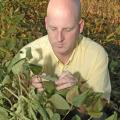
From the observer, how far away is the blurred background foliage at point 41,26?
2969 millimetres

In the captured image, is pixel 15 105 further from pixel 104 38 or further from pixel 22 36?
pixel 104 38

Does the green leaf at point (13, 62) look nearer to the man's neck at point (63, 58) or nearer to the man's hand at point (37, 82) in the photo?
the man's hand at point (37, 82)

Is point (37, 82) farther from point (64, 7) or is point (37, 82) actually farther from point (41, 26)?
point (41, 26)

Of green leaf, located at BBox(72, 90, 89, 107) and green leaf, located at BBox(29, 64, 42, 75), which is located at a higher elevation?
green leaf, located at BBox(29, 64, 42, 75)

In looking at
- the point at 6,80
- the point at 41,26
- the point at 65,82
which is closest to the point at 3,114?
the point at 6,80

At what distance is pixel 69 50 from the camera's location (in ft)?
7.87

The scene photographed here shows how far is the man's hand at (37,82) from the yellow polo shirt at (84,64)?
734mm

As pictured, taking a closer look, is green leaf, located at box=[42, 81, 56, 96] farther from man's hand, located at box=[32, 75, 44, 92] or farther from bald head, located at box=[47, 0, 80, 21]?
bald head, located at box=[47, 0, 80, 21]

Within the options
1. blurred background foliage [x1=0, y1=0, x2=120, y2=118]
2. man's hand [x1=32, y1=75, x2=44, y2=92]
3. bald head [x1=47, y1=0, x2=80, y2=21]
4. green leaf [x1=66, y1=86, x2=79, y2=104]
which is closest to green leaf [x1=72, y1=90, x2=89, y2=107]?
green leaf [x1=66, y1=86, x2=79, y2=104]

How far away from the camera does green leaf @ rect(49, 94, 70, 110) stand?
1519 mm

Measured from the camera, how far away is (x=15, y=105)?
145cm

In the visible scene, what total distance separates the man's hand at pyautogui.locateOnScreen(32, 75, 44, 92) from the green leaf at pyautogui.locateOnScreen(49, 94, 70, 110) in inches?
3.2

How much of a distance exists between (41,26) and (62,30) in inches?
68.4

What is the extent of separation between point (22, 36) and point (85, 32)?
99 centimetres
